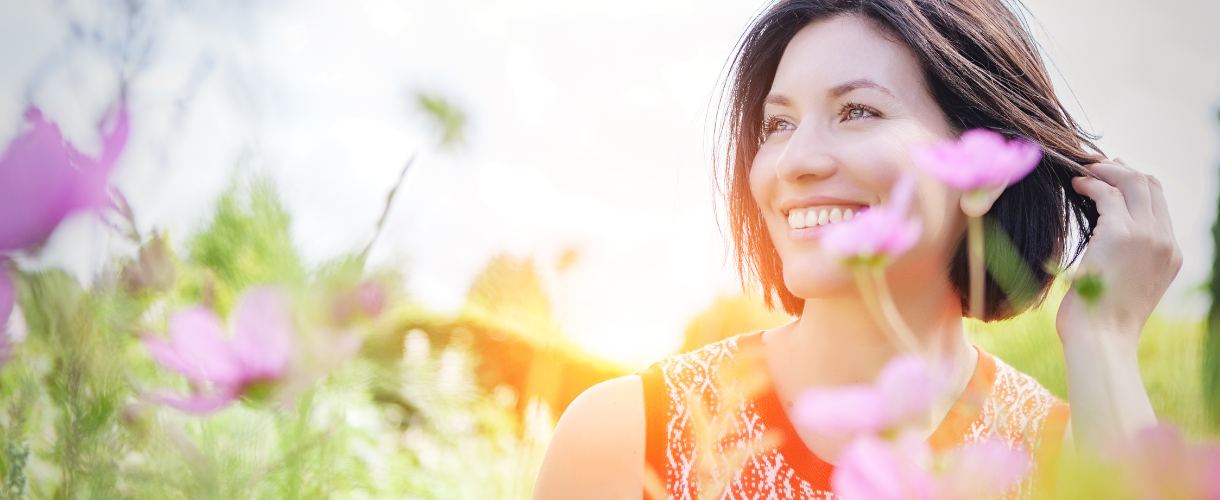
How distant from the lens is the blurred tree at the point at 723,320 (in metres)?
1.12

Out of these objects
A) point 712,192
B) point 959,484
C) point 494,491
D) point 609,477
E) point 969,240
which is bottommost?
point 494,491

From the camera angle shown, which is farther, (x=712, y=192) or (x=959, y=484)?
(x=712, y=192)

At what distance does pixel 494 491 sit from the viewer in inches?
44.2

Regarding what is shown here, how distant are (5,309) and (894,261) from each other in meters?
0.62

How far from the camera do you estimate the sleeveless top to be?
83cm

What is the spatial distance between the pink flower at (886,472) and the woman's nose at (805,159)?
480 mm

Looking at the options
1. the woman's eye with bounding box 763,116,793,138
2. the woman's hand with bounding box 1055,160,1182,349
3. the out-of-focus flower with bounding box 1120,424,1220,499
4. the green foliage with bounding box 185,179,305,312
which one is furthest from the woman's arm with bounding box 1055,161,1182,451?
the green foliage with bounding box 185,179,305,312

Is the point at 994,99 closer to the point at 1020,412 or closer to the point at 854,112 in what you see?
the point at 854,112

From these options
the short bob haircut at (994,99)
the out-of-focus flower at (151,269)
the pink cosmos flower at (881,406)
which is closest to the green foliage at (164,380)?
the out-of-focus flower at (151,269)

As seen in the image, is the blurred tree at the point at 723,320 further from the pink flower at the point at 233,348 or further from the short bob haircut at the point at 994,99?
the pink flower at the point at 233,348

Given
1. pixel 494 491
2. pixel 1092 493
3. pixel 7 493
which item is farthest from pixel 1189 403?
pixel 494 491

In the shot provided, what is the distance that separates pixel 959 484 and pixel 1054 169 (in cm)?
70

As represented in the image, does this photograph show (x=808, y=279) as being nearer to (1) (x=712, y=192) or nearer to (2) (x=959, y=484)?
(1) (x=712, y=192)

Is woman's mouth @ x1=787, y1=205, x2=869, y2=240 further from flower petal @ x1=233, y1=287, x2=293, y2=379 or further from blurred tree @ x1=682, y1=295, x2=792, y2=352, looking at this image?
flower petal @ x1=233, y1=287, x2=293, y2=379
